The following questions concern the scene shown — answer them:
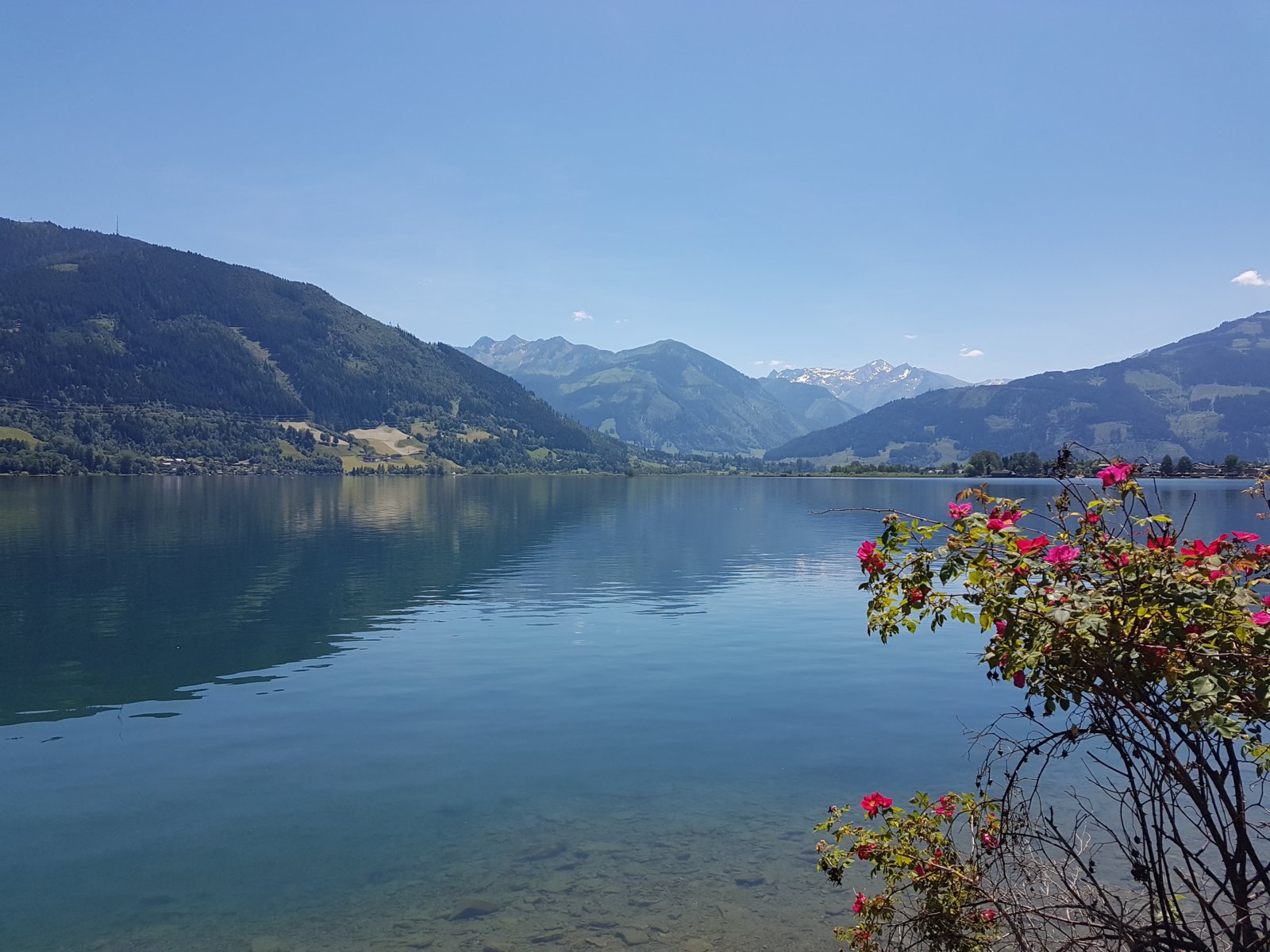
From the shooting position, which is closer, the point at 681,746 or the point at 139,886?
the point at 139,886

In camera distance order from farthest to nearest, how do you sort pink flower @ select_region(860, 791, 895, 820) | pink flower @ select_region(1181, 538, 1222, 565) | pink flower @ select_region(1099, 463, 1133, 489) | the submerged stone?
the submerged stone
pink flower @ select_region(860, 791, 895, 820)
pink flower @ select_region(1099, 463, 1133, 489)
pink flower @ select_region(1181, 538, 1222, 565)

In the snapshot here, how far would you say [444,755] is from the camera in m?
23.2

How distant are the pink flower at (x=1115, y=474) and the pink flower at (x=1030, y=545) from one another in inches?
30.4

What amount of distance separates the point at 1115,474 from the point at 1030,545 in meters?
1.13

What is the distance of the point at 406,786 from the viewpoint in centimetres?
2081

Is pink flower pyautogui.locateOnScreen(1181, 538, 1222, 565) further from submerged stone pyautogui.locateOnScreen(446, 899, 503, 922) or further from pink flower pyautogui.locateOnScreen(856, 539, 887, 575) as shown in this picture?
submerged stone pyautogui.locateOnScreen(446, 899, 503, 922)

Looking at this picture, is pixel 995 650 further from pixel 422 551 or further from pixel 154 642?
pixel 422 551

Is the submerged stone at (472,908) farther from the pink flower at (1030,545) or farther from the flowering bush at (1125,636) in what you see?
the pink flower at (1030,545)

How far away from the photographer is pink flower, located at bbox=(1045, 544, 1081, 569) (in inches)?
271

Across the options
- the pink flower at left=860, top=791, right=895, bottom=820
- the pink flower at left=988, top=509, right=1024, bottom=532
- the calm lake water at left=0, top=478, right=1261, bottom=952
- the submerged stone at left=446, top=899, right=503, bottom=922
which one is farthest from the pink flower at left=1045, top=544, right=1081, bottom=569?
the submerged stone at left=446, top=899, right=503, bottom=922

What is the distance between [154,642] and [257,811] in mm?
24027

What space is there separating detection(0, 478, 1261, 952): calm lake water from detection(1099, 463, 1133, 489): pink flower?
10287 millimetres

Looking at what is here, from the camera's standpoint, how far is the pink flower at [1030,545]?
7.04 meters

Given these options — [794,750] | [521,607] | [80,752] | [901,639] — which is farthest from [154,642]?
[901,639]
